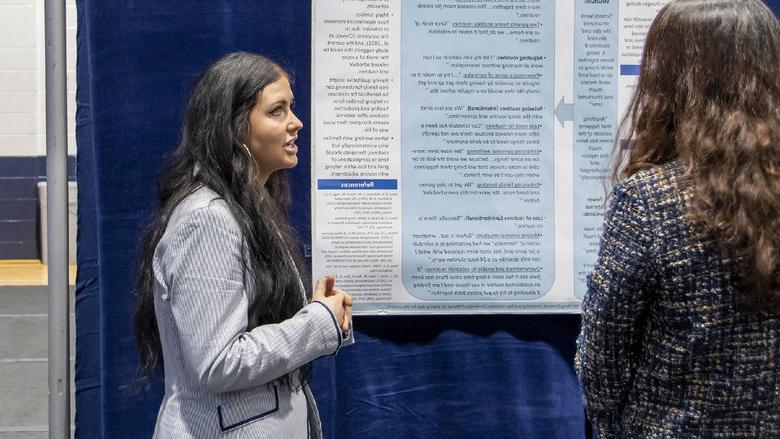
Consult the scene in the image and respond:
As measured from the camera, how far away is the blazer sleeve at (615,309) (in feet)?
4.66

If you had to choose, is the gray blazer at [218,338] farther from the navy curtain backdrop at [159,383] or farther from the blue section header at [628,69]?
the blue section header at [628,69]

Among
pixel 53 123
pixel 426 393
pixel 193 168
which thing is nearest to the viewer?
pixel 193 168

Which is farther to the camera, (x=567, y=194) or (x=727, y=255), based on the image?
(x=567, y=194)

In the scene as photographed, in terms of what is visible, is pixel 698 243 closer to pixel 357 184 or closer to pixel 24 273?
pixel 357 184

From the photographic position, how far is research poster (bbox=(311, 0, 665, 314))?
2547 mm

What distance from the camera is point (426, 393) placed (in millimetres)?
2699

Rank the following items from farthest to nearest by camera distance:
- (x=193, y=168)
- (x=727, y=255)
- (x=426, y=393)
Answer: (x=426, y=393), (x=193, y=168), (x=727, y=255)

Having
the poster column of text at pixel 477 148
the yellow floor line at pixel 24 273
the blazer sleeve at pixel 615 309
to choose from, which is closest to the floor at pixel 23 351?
the yellow floor line at pixel 24 273

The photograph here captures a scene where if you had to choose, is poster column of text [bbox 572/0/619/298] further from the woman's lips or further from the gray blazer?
the gray blazer

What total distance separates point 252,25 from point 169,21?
208 millimetres

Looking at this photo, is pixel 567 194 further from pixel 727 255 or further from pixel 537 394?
pixel 727 255

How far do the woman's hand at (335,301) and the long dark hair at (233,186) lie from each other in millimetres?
46

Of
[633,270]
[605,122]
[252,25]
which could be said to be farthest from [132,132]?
[633,270]

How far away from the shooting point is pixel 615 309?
1455 millimetres
